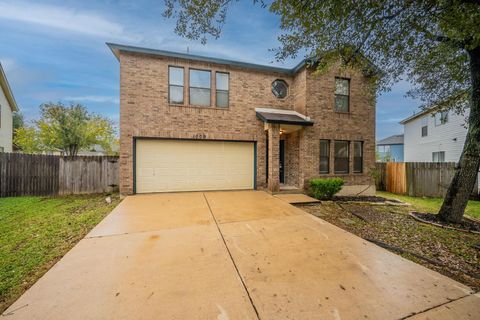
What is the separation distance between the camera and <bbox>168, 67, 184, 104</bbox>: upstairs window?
8359mm

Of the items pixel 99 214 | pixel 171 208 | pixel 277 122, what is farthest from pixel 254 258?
pixel 277 122

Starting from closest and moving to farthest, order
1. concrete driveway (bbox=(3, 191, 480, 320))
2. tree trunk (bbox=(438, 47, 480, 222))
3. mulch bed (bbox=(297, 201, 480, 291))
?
concrete driveway (bbox=(3, 191, 480, 320)) → mulch bed (bbox=(297, 201, 480, 291)) → tree trunk (bbox=(438, 47, 480, 222))

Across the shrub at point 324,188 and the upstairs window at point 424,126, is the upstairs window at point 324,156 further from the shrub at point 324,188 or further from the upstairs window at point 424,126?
the upstairs window at point 424,126

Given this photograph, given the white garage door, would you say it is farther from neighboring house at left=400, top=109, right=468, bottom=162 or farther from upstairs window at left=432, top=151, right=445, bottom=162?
upstairs window at left=432, top=151, right=445, bottom=162

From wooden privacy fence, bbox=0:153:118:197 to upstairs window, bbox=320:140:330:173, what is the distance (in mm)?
9931

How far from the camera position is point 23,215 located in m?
5.60

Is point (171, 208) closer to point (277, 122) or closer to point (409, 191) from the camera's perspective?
point (277, 122)

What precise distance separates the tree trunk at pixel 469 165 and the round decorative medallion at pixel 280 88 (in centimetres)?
618

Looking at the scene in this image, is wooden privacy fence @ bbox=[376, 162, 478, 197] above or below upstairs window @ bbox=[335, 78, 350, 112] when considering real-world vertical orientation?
below

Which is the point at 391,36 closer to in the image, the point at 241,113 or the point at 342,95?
the point at 342,95

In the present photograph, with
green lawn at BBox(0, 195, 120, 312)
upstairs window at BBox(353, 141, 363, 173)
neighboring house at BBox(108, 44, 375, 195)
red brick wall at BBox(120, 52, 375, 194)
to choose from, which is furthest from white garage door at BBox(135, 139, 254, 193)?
upstairs window at BBox(353, 141, 363, 173)

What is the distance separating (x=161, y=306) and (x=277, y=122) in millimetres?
7461

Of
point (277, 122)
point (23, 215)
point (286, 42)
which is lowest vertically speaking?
point (23, 215)

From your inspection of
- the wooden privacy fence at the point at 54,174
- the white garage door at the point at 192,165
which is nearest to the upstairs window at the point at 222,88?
the white garage door at the point at 192,165
